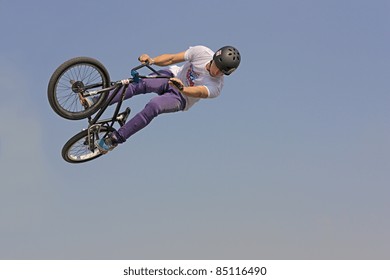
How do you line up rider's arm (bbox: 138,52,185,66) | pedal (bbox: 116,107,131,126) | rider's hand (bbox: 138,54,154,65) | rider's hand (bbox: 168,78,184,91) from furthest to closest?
pedal (bbox: 116,107,131,126) → rider's arm (bbox: 138,52,185,66) → rider's hand (bbox: 138,54,154,65) → rider's hand (bbox: 168,78,184,91)

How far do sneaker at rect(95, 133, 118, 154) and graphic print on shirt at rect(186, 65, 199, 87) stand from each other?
1770mm

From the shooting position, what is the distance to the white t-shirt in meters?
11.4

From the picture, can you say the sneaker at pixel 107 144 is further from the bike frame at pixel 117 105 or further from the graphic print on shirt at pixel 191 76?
the graphic print on shirt at pixel 191 76

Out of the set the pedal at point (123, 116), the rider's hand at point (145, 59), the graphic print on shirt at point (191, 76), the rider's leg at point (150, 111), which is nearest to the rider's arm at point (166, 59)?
the rider's hand at point (145, 59)

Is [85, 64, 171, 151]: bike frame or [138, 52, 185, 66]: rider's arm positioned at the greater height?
[138, 52, 185, 66]: rider's arm

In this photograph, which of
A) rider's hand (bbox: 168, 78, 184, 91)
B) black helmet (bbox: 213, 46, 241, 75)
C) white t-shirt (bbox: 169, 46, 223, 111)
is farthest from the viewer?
white t-shirt (bbox: 169, 46, 223, 111)

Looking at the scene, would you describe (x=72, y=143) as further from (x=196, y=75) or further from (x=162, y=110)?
(x=196, y=75)

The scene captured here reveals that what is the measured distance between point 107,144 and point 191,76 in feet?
6.59

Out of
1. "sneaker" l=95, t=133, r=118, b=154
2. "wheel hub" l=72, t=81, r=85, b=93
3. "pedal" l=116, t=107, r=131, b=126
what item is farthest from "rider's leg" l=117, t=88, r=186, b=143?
"wheel hub" l=72, t=81, r=85, b=93

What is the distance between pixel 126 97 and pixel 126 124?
2.02ft

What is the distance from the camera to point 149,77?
11.0 m

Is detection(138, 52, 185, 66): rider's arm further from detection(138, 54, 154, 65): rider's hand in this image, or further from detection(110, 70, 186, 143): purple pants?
detection(110, 70, 186, 143): purple pants

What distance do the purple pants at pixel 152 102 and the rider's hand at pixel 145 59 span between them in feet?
1.29

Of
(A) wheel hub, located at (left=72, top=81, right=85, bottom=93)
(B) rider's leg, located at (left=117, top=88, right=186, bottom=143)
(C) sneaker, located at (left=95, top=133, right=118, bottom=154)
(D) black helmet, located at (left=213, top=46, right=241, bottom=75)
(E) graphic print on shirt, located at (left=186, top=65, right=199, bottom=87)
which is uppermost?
(E) graphic print on shirt, located at (left=186, top=65, right=199, bottom=87)
